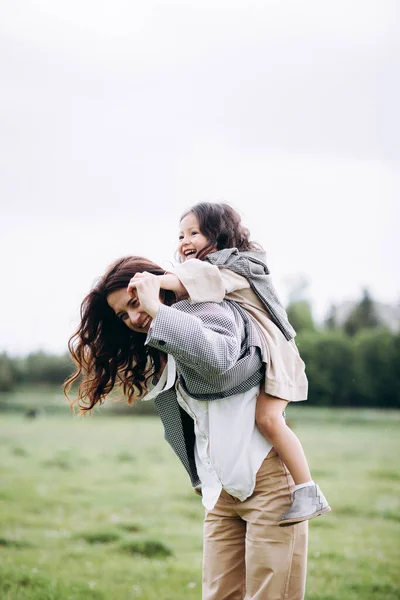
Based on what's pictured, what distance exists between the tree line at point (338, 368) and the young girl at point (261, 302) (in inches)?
733

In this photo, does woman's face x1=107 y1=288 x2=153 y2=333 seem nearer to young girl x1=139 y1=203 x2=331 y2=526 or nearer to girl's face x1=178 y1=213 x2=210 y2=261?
young girl x1=139 y1=203 x2=331 y2=526

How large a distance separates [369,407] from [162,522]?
50.9 ft

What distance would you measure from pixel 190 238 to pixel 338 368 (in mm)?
20958

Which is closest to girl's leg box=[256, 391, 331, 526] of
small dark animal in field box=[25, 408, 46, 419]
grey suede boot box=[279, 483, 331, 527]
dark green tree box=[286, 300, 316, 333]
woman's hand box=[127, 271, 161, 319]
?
grey suede boot box=[279, 483, 331, 527]

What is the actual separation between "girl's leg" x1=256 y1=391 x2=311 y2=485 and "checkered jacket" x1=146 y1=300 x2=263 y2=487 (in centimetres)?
9

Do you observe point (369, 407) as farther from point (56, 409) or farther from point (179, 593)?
point (179, 593)

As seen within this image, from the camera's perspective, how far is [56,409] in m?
21.1

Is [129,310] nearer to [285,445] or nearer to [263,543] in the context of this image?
[285,445]

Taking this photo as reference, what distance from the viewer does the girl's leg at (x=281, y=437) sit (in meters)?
2.19

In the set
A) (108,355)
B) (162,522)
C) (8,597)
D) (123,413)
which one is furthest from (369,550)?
(123,413)

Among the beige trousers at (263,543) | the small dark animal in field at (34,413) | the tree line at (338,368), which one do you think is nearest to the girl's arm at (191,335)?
the beige trousers at (263,543)

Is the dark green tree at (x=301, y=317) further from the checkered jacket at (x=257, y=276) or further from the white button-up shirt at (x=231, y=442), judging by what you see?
the white button-up shirt at (x=231, y=442)

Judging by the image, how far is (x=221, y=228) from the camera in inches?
99.7

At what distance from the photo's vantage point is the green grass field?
480cm
